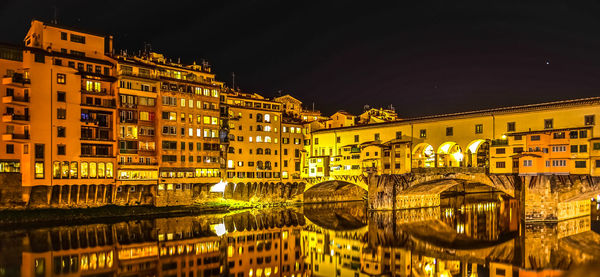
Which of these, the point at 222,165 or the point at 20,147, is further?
the point at 222,165

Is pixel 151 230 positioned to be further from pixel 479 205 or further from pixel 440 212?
pixel 479 205

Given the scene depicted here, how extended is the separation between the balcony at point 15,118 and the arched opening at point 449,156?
44692 mm

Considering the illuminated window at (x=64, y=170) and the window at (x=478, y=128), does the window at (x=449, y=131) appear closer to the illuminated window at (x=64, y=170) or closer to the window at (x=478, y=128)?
the window at (x=478, y=128)

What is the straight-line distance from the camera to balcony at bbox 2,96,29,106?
42.7 m

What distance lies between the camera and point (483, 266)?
89.9 ft

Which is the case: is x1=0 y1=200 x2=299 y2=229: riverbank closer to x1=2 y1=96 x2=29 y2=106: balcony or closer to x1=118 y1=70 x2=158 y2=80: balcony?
x1=2 y1=96 x2=29 y2=106: balcony

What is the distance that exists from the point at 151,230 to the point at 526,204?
3429cm

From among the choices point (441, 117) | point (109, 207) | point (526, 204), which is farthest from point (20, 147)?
point (526, 204)

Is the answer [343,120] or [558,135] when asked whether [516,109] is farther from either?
[343,120]

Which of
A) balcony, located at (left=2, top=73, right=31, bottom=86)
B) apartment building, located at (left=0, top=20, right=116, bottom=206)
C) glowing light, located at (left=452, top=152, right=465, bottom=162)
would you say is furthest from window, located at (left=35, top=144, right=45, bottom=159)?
glowing light, located at (left=452, top=152, right=465, bottom=162)

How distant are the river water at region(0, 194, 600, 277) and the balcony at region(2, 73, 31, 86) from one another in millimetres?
15057

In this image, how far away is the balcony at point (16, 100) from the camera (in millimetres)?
42688

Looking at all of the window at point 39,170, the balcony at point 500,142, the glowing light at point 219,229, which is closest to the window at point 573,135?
the balcony at point 500,142

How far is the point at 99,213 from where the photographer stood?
147 ft
